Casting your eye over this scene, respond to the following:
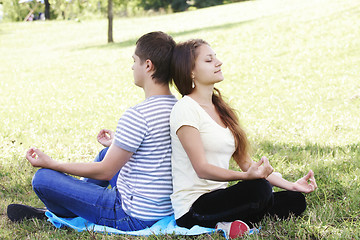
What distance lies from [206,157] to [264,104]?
5117mm

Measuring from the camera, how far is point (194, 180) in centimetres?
339

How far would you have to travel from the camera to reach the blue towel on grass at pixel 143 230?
339cm

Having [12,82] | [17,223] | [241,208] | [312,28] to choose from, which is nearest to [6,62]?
[12,82]

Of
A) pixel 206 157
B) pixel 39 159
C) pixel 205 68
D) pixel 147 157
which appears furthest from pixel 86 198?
pixel 205 68

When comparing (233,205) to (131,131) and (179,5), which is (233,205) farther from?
(179,5)

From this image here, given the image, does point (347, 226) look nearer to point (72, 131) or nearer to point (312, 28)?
point (72, 131)

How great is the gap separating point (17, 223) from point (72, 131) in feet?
10.5

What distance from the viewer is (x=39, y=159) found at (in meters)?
3.48

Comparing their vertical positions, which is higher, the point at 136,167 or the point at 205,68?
the point at 205,68

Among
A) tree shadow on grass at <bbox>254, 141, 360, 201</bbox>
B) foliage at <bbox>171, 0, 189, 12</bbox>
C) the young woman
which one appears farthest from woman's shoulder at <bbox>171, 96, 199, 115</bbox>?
foliage at <bbox>171, 0, 189, 12</bbox>

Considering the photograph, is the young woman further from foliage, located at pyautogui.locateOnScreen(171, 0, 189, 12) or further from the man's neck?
foliage, located at pyautogui.locateOnScreen(171, 0, 189, 12)

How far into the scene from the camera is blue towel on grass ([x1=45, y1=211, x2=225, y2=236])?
11.1 feet

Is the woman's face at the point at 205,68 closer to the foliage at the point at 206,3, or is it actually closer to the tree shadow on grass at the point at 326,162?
the tree shadow on grass at the point at 326,162

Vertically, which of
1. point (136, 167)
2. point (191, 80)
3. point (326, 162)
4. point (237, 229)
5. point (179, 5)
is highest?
point (191, 80)
